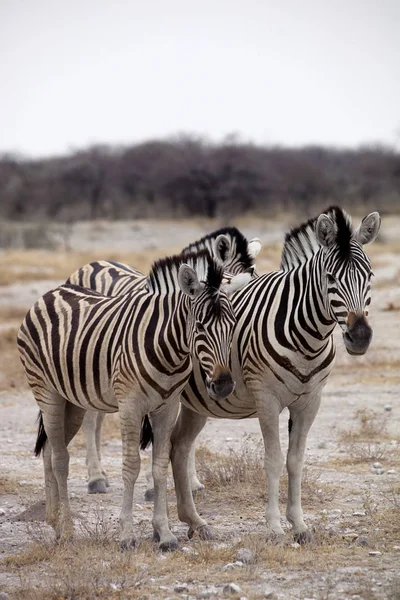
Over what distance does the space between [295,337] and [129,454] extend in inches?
51.6

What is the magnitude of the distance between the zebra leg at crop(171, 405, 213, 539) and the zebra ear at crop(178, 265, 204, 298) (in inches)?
52.7

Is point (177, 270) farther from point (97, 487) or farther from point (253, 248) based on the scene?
point (97, 487)

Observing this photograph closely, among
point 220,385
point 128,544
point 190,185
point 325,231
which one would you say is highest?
point 190,185

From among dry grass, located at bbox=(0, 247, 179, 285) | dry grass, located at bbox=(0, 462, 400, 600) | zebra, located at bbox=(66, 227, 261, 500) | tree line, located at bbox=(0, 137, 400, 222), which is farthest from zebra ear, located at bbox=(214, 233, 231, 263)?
tree line, located at bbox=(0, 137, 400, 222)

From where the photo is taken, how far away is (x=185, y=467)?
20.5 feet

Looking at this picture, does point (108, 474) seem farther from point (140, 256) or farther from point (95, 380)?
point (140, 256)

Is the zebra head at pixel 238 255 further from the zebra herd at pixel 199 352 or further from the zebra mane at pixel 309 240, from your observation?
the zebra mane at pixel 309 240

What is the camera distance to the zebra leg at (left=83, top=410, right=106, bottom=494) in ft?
25.1

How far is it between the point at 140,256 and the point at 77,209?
2290 centimetres

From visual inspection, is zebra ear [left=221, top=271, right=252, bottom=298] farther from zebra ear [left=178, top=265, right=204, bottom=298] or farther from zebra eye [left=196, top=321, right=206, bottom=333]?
zebra eye [left=196, top=321, right=206, bottom=333]

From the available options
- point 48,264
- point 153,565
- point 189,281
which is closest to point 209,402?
point 189,281

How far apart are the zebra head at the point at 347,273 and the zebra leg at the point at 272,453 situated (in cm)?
72

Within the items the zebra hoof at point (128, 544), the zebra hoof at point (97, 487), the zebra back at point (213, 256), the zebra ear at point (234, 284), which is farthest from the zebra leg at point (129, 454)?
the zebra hoof at point (97, 487)

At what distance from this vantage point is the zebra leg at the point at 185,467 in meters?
6.09
